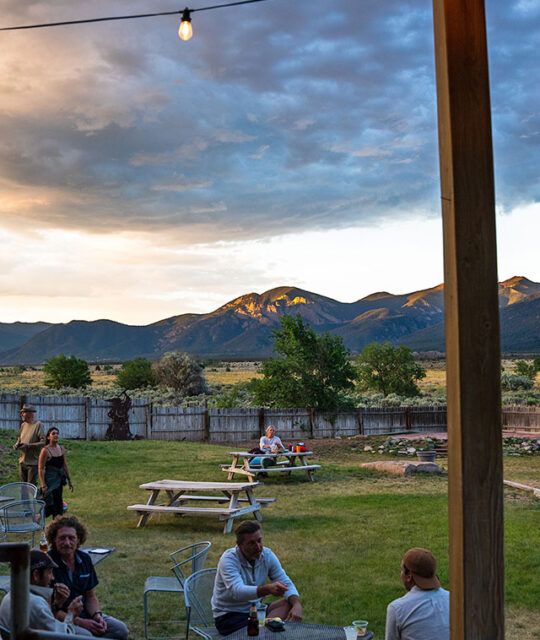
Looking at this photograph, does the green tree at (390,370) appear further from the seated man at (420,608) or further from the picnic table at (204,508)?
the seated man at (420,608)

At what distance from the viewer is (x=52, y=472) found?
373 inches

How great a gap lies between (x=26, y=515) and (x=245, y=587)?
473 cm

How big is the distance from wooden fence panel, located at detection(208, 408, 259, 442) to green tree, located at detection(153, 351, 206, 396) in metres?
15.4

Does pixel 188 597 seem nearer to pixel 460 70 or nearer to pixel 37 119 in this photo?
pixel 460 70

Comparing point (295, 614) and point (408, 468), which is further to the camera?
point (408, 468)

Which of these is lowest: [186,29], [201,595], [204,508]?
[204,508]

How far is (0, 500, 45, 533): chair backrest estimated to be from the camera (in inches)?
321

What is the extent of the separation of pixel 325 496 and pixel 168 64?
8.58 m

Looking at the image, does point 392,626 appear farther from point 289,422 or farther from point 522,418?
point 522,418

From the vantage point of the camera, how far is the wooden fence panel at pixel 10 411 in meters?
24.0

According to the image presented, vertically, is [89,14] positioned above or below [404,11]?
above

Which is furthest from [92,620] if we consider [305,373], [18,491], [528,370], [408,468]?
[528,370]

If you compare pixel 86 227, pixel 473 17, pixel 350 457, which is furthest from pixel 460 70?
pixel 86 227

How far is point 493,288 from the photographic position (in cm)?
267
